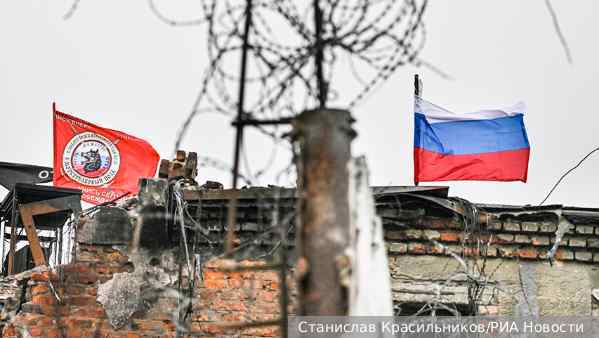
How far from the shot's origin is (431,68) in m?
2.13

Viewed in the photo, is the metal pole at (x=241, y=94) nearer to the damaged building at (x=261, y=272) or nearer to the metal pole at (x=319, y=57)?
the metal pole at (x=319, y=57)

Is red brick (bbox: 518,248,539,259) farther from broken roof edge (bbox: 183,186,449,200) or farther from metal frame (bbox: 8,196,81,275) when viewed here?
metal frame (bbox: 8,196,81,275)

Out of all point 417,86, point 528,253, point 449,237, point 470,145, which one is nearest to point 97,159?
point 417,86

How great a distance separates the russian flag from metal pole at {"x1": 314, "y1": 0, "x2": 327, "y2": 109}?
586 centimetres

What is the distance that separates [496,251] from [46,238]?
10.1m

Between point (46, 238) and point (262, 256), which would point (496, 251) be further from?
point (46, 238)

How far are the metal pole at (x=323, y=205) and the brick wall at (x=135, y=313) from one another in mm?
3704

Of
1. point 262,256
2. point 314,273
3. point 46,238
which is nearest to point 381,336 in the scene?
point 314,273

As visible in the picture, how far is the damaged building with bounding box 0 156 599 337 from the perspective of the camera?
551 cm

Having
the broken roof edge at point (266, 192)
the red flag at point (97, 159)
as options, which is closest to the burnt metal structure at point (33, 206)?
the red flag at point (97, 159)

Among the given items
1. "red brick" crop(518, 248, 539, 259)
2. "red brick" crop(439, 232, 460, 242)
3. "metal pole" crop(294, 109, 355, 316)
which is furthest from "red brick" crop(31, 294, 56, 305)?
"metal pole" crop(294, 109, 355, 316)

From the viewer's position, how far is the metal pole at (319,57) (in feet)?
7.26

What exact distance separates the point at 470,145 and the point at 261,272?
389cm

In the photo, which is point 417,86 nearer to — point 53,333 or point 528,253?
point 528,253
